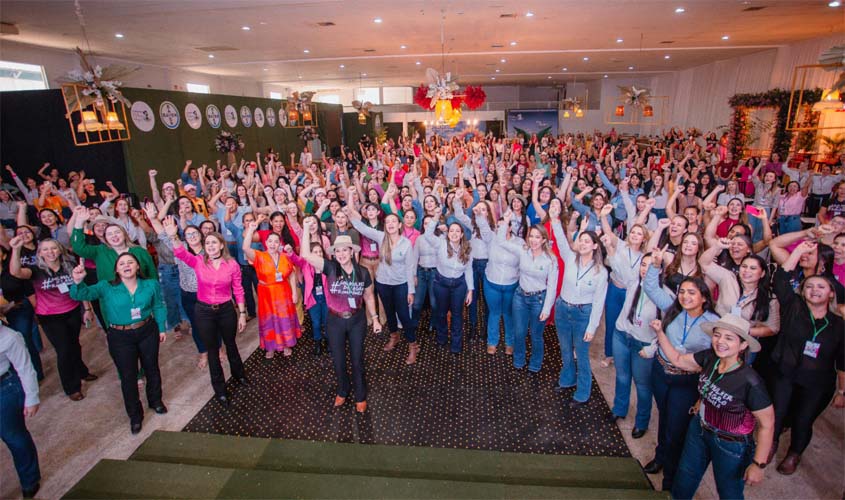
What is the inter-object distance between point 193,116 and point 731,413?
13.0 m

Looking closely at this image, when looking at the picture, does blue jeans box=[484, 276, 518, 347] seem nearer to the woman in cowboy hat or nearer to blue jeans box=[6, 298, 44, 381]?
the woman in cowboy hat

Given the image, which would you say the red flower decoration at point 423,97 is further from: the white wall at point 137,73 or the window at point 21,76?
the window at point 21,76

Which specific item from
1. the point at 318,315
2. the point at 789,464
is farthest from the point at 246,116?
the point at 789,464

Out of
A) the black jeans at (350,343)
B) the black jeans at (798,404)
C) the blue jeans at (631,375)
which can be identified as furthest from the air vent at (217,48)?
the black jeans at (798,404)

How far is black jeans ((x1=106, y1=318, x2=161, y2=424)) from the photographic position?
3.19 m

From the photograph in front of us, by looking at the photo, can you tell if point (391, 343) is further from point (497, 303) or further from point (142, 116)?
point (142, 116)

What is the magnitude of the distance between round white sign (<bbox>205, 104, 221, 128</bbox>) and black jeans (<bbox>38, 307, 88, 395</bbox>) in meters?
9.90

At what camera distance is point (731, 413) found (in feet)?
6.83

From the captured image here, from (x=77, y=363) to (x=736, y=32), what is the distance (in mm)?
13834

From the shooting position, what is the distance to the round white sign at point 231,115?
13038 millimetres

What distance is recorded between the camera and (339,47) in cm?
1087

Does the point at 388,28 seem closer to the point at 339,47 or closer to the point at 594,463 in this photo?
the point at 339,47

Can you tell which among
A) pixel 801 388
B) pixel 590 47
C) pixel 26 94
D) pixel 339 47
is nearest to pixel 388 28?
pixel 339 47

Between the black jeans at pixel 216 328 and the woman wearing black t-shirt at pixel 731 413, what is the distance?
3410 millimetres
